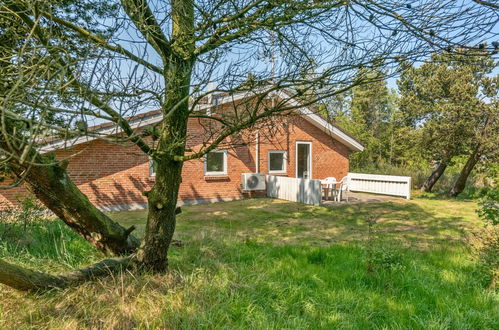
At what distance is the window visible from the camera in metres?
14.6

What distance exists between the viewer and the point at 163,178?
3605mm

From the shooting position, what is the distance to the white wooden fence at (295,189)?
11.8 metres

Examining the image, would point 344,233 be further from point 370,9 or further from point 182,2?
point 182,2

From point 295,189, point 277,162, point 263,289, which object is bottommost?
point 263,289

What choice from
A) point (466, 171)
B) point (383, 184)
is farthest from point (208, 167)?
point (466, 171)

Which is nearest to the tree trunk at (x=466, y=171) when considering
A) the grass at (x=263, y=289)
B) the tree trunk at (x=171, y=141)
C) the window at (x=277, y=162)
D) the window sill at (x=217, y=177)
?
the window at (x=277, y=162)

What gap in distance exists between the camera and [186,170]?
1222 cm

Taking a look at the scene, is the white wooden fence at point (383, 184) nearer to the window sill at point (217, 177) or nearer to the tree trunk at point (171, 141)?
the window sill at point (217, 177)

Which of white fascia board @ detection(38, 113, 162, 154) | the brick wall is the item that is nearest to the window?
the brick wall

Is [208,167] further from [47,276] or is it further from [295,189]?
[47,276]

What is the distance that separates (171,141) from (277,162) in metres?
11.6

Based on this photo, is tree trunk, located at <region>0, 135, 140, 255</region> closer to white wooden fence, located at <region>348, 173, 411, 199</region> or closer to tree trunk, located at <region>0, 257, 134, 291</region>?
tree trunk, located at <region>0, 257, 134, 291</region>

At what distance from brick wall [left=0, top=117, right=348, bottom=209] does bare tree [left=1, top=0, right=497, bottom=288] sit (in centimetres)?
470

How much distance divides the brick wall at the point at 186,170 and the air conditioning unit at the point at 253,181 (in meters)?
0.40
